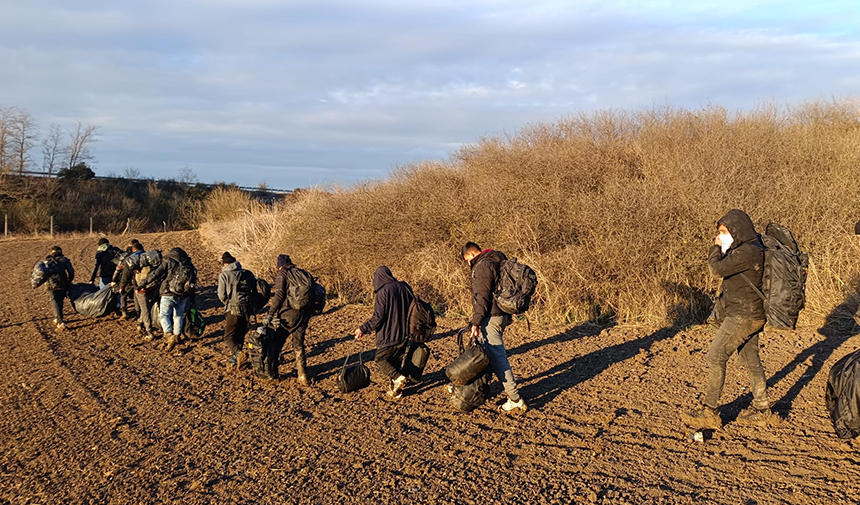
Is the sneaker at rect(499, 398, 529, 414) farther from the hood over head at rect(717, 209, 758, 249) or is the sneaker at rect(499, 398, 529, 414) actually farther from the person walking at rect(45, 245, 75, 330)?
the person walking at rect(45, 245, 75, 330)

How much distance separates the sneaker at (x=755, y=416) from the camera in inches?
242

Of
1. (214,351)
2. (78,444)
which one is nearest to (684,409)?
(78,444)

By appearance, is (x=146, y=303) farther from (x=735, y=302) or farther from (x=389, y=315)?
(x=735, y=302)

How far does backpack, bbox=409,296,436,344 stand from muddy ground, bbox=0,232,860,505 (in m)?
0.73

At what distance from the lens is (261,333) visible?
312 inches

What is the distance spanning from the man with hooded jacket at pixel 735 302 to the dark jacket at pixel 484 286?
1.98 metres

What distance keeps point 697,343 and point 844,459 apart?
4.17m

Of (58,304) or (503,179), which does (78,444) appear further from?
(503,179)

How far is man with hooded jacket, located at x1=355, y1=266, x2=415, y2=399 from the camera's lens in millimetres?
7152

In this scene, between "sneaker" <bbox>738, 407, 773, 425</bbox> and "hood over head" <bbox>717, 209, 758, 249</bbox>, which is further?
"sneaker" <bbox>738, 407, 773, 425</bbox>

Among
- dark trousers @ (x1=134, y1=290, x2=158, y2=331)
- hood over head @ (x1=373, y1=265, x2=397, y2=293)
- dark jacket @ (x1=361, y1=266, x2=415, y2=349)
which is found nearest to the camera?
dark jacket @ (x1=361, y1=266, x2=415, y2=349)

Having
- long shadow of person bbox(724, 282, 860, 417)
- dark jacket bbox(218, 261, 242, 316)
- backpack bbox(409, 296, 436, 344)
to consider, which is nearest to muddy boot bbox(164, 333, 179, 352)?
dark jacket bbox(218, 261, 242, 316)

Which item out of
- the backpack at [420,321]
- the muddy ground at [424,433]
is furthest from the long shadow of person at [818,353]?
the backpack at [420,321]

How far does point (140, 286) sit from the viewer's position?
10438mm
